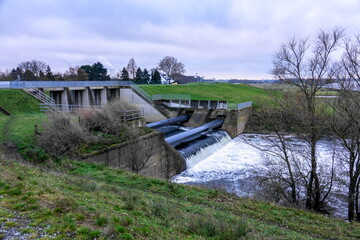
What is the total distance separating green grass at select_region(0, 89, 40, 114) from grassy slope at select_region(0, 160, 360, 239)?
47.6 ft

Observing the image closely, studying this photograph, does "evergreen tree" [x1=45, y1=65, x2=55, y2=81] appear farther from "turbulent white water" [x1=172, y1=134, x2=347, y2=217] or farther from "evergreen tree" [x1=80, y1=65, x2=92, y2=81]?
"turbulent white water" [x1=172, y1=134, x2=347, y2=217]

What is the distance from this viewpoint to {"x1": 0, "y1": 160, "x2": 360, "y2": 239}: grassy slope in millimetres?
5387

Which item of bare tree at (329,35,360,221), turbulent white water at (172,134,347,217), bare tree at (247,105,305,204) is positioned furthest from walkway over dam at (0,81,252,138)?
bare tree at (329,35,360,221)

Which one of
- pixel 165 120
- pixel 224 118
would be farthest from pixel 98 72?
pixel 224 118

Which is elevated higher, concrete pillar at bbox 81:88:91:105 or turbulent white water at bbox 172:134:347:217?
concrete pillar at bbox 81:88:91:105

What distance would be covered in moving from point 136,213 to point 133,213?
0.26ft

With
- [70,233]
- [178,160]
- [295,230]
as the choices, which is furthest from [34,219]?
[178,160]

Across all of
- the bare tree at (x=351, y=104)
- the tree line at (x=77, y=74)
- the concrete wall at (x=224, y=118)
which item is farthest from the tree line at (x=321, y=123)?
the tree line at (x=77, y=74)

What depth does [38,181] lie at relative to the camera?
8.05 metres

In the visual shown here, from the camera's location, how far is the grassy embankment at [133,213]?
17.5 ft

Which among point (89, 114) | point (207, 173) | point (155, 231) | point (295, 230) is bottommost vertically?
point (207, 173)

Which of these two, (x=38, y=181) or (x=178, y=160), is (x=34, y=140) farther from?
(x=178, y=160)

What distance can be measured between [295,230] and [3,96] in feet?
81.8

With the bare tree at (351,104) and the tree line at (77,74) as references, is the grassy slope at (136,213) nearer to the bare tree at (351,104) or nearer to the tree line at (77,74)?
the bare tree at (351,104)
